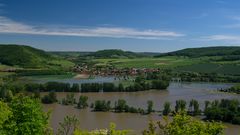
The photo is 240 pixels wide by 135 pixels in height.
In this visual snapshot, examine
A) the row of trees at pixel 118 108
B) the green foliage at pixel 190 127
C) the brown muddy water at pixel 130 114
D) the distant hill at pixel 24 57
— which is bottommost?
the brown muddy water at pixel 130 114

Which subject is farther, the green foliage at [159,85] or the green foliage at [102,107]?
the green foliage at [159,85]

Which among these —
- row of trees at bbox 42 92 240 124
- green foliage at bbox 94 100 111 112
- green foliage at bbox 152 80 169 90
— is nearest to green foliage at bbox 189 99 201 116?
row of trees at bbox 42 92 240 124

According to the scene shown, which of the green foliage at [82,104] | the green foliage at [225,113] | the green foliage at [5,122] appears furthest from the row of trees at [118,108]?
the green foliage at [5,122]

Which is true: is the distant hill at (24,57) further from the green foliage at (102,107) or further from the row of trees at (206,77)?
the green foliage at (102,107)

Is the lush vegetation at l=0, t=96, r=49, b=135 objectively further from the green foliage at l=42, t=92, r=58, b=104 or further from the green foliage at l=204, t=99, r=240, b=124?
the green foliage at l=42, t=92, r=58, b=104

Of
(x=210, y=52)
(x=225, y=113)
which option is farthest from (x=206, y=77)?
(x=210, y=52)

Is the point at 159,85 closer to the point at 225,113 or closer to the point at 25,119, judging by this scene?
the point at 225,113

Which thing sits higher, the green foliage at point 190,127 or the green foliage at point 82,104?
the green foliage at point 190,127

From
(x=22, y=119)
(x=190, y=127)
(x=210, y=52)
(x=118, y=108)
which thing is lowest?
(x=118, y=108)
